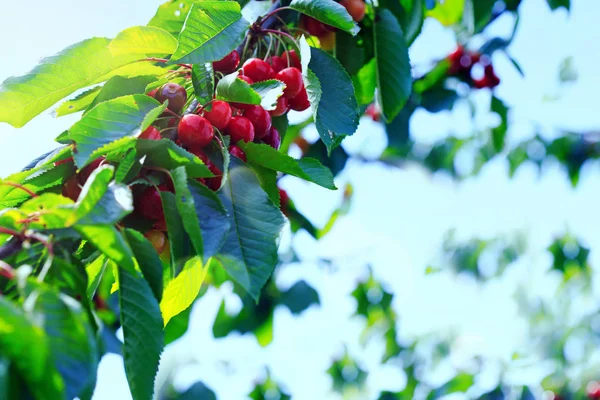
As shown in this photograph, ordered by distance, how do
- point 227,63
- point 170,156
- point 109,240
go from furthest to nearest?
point 227,63 → point 170,156 → point 109,240

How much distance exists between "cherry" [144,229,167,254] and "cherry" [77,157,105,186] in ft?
0.42

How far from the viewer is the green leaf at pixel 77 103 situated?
97cm

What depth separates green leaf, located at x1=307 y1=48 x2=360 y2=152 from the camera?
37.6 inches

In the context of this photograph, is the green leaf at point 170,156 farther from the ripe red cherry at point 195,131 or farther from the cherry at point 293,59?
the cherry at point 293,59

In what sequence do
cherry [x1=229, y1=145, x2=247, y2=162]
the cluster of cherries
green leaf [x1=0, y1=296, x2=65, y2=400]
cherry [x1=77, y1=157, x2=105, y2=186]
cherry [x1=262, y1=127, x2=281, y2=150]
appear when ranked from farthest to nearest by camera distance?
the cluster of cherries < cherry [x1=262, y1=127, x2=281, y2=150] < cherry [x1=229, y1=145, x2=247, y2=162] < cherry [x1=77, y1=157, x2=105, y2=186] < green leaf [x1=0, y1=296, x2=65, y2=400]

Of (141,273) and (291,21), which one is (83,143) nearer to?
(141,273)

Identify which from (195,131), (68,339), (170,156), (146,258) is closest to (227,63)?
(195,131)

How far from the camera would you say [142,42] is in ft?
3.10

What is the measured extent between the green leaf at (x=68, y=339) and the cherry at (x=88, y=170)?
1.00 feet

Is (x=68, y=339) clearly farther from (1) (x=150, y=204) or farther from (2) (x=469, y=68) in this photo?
(2) (x=469, y=68)

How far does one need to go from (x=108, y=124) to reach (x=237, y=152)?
0.21 m

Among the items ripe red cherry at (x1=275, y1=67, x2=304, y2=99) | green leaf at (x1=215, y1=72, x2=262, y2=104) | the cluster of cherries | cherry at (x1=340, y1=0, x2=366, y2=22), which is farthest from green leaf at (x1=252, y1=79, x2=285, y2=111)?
the cluster of cherries

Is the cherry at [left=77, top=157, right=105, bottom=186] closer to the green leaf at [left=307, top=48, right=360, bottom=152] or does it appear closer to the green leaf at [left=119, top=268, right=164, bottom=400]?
the green leaf at [left=119, top=268, right=164, bottom=400]

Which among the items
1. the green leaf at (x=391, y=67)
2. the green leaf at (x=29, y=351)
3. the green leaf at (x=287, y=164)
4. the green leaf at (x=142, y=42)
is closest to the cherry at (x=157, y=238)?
the green leaf at (x=287, y=164)
